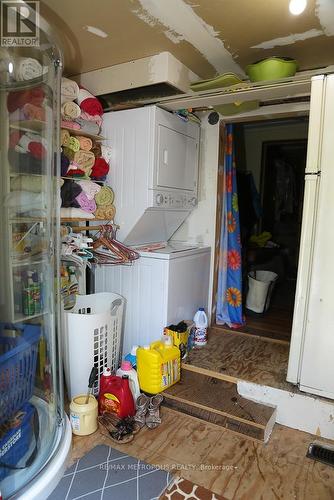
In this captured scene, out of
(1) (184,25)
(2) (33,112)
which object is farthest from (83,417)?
(1) (184,25)

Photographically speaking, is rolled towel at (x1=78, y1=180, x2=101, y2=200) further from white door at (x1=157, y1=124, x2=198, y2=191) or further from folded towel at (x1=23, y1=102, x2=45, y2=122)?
folded towel at (x1=23, y1=102, x2=45, y2=122)

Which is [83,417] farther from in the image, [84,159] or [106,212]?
[84,159]

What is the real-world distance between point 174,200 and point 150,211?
27cm

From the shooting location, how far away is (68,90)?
7.82ft

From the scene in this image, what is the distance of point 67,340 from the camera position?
7.18 feet

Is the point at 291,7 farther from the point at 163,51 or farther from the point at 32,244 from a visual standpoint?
the point at 32,244

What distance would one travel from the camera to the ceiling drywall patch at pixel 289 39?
208cm

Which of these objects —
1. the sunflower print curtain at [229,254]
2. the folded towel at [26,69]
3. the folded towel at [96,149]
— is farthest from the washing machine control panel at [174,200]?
the folded towel at [26,69]

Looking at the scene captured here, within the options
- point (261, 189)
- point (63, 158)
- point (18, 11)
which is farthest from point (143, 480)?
point (261, 189)

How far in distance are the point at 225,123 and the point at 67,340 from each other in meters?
2.26

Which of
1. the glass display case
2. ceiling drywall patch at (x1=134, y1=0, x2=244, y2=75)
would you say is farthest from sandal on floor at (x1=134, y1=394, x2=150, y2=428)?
ceiling drywall patch at (x1=134, y1=0, x2=244, y2=75)

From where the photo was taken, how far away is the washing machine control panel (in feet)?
8.63

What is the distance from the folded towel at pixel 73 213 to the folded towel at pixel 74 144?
42 cm

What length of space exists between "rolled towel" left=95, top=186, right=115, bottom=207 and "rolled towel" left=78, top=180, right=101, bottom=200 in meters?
0.04
